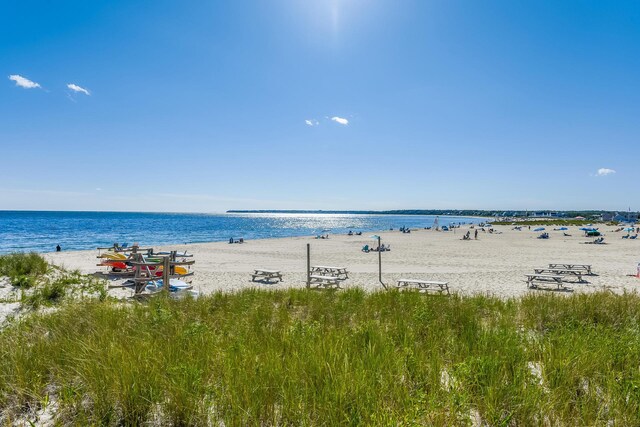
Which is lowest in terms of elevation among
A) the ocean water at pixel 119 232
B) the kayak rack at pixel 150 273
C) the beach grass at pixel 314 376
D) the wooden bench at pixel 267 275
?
the ocean water at pixel 119 232

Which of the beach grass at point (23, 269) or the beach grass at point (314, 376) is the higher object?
the beach grass at point (314, 376)

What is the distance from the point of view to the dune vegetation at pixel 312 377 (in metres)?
2.66

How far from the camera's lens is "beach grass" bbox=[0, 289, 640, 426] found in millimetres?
2656

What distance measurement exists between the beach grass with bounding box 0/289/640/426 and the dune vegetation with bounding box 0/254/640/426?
1 centimetres

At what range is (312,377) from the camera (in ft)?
9.95

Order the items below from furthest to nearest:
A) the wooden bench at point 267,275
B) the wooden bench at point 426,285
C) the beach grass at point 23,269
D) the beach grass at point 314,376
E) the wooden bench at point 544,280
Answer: the wooden bench at point 267,275, the wooden bench at point 544,280, the wooden bench at point 426,285, the beach grass at point 23,269, the beach grass at point 314,376

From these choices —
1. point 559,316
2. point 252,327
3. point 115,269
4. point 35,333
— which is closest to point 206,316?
point 252,327

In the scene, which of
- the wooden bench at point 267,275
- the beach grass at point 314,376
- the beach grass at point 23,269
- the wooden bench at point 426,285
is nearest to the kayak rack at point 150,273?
the beach grass at point 23,269

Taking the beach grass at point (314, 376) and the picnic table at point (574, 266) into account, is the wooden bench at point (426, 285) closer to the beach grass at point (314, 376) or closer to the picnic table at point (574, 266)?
the beach grass at point (314, 376)

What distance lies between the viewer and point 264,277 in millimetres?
15672

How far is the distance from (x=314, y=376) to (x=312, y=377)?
0.07 feet

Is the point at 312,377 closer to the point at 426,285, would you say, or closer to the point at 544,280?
the point at 426,285

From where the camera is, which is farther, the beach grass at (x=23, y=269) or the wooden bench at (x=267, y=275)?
the wooden bench at (x=267, y=275)

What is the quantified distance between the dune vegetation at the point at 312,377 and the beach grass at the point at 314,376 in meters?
0.01
